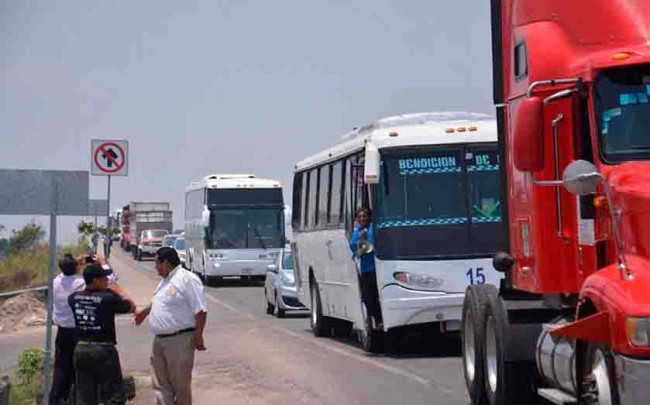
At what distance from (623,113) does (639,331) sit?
189 centimetres

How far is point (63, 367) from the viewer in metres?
13.6

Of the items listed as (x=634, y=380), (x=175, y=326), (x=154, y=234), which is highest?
(x=154, y=234)

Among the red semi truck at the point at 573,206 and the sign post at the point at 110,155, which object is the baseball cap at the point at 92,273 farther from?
the sign post at the point at 110,155

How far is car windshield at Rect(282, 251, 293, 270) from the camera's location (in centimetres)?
2906

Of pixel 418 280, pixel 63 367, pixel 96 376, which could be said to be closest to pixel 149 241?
pixel 418 280

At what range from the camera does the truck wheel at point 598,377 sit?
8.52m

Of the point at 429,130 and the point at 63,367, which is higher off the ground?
the point at 429,130

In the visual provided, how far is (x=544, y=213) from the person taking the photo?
1072 centimetres

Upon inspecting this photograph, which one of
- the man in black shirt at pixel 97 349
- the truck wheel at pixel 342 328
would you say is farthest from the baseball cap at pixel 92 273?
the truck wheel at pixel 342 328

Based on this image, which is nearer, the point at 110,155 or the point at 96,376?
the point at 96,376

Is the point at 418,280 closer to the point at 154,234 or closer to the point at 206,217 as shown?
the point at 206,217

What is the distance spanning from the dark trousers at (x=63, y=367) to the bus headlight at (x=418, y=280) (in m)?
5.12

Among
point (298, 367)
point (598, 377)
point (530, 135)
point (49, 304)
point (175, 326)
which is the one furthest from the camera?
point (298, 367)

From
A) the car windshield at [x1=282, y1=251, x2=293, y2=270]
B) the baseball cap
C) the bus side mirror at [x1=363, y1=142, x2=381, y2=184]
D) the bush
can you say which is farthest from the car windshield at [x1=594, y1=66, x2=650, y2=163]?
the car windshield at [x1=282, y1=251, x2=293, y2=270]
